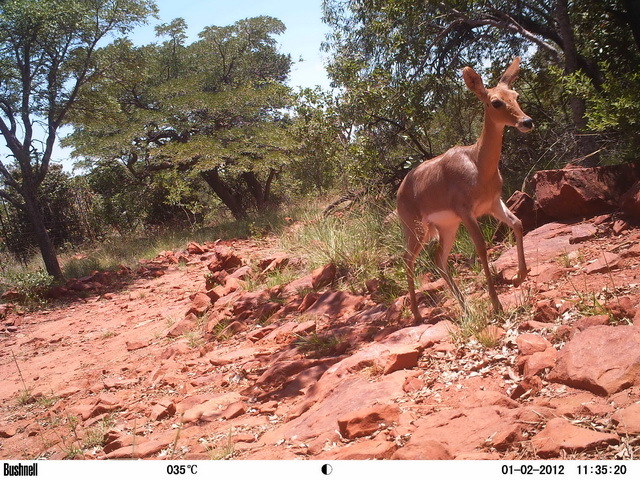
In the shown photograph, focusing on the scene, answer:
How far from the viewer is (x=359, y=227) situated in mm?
8227

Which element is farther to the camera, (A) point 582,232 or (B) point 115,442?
(A) point 582,232

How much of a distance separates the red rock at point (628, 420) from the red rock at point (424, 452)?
30.2 inches

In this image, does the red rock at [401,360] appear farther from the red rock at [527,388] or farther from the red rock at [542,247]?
the red rock at [542,247]

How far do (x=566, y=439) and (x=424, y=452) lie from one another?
63 cm

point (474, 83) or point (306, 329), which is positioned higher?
point (474, 83)

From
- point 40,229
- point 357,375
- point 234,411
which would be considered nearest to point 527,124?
point 357,375

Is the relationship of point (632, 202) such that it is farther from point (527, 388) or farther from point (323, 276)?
point (323, 276)

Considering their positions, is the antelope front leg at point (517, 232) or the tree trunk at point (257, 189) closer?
the antelope front leg at point (517, 232)

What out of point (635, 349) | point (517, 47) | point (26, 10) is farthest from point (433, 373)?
point (26, 10)

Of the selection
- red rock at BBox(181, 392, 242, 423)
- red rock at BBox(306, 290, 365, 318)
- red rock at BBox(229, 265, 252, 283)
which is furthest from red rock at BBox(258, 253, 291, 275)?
red rock at BBox(181, 392, 242, 423)

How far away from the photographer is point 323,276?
7316mm

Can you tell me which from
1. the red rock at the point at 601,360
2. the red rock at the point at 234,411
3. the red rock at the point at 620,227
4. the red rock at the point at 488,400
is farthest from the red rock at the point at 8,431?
the red rock at the point at 620,227

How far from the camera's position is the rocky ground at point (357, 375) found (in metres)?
2.82

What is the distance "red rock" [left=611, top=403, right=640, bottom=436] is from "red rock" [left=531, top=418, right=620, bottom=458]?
0.08m
